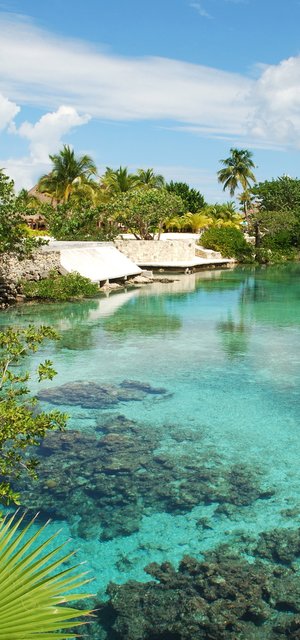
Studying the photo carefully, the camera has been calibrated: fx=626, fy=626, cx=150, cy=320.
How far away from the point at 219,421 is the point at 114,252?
1087 inches

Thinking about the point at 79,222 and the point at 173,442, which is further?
the point at 79,222

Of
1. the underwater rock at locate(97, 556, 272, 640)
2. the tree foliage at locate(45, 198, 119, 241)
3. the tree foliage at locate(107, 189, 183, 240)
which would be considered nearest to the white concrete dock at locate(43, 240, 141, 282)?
the tree foliage at locate(45, 198, 119, 241)

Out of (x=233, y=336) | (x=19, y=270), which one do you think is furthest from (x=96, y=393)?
(x=19, y=270)

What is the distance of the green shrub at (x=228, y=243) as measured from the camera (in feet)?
176

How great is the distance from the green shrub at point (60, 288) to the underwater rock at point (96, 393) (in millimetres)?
13677

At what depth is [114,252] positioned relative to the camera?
38781 mm

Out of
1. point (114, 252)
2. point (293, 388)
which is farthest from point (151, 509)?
point (114, 252)

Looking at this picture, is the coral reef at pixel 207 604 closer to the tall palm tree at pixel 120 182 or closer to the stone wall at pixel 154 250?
the stone wall at pixel 154 250

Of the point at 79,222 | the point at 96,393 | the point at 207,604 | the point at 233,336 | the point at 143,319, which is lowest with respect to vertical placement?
the point at 207,604

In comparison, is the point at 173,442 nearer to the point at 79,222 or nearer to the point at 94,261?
the point at 94,261

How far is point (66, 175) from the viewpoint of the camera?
52.0 meters

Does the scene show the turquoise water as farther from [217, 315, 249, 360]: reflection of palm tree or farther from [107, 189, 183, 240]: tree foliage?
[107, 189, 183, 240]: tree foliage

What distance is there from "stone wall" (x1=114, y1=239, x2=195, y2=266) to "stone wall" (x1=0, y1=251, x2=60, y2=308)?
587 inches

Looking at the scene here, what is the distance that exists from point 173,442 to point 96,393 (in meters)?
3.35
